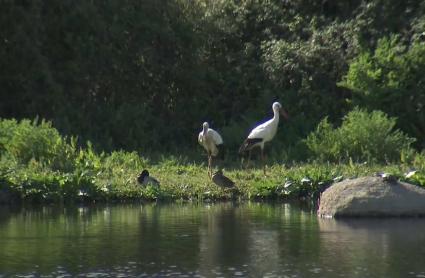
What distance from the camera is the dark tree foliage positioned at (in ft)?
94.2

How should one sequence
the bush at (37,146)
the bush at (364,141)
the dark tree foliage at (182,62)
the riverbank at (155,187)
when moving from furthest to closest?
the dark tree foliage at (182,62) < the bush at (364,141) < the bush at (37,146) < the riverbank at (155,187)

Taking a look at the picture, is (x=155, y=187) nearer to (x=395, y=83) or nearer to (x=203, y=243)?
(x=203, y=243)

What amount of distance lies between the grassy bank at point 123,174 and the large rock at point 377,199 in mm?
2015

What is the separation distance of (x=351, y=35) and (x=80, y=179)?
9.31 meters

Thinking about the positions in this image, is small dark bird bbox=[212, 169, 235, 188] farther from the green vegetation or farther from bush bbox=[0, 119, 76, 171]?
bush bbox=[0, 119, 76, 171]

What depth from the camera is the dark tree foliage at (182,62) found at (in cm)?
2870

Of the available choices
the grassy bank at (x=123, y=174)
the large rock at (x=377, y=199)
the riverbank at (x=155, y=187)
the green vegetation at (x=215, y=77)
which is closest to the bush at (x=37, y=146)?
the grassy bank at (x=123, y=174)

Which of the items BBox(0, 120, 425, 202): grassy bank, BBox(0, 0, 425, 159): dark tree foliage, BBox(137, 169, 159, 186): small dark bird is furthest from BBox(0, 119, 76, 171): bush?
BBox(0, 0, 425, 159): dark tree foliage

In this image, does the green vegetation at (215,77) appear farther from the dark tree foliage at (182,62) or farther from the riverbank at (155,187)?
the riverbank at (155,187)

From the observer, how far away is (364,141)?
1024 inches

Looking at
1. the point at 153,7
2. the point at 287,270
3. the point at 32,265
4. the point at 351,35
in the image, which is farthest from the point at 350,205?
the point at 153,7

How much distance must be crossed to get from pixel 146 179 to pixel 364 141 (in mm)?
5516

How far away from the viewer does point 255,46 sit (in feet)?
100

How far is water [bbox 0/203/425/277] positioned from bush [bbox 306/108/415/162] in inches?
185
